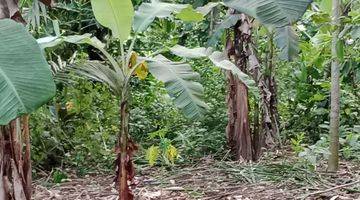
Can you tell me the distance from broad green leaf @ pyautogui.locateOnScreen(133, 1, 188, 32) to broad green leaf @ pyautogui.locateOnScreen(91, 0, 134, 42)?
148 millimetres

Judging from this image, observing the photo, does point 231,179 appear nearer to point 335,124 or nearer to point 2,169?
point 335,124

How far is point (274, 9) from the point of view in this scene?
169cm

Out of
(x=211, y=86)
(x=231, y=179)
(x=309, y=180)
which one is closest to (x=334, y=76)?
(x=309, y=180)

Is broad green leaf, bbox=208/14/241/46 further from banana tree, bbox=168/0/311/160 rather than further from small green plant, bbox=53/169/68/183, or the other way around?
small green plant, bbox=53/169/68/183

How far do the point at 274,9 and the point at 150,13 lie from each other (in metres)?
Result: 1.38

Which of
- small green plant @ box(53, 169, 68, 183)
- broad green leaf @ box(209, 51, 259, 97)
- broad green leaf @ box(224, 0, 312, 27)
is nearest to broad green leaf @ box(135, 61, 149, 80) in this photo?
broad green leaf @ box(209, 51, 259, 97)

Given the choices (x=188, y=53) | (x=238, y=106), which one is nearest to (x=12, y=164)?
(x=188, y=53)

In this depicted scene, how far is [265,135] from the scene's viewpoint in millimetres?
5086

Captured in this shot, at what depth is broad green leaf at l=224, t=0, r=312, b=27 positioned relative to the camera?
1655 millimetres

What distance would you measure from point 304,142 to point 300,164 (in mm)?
1513

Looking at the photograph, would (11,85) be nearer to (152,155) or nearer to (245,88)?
(152,155)

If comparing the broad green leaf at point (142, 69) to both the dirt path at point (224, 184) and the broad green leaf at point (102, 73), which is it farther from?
the dirt path at point (224, 184)

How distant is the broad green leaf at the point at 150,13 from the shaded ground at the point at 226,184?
3.92ft

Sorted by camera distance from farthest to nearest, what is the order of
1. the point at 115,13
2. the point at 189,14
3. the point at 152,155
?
the point at 152,155 < the point at 189,14 < the point at 115,13
